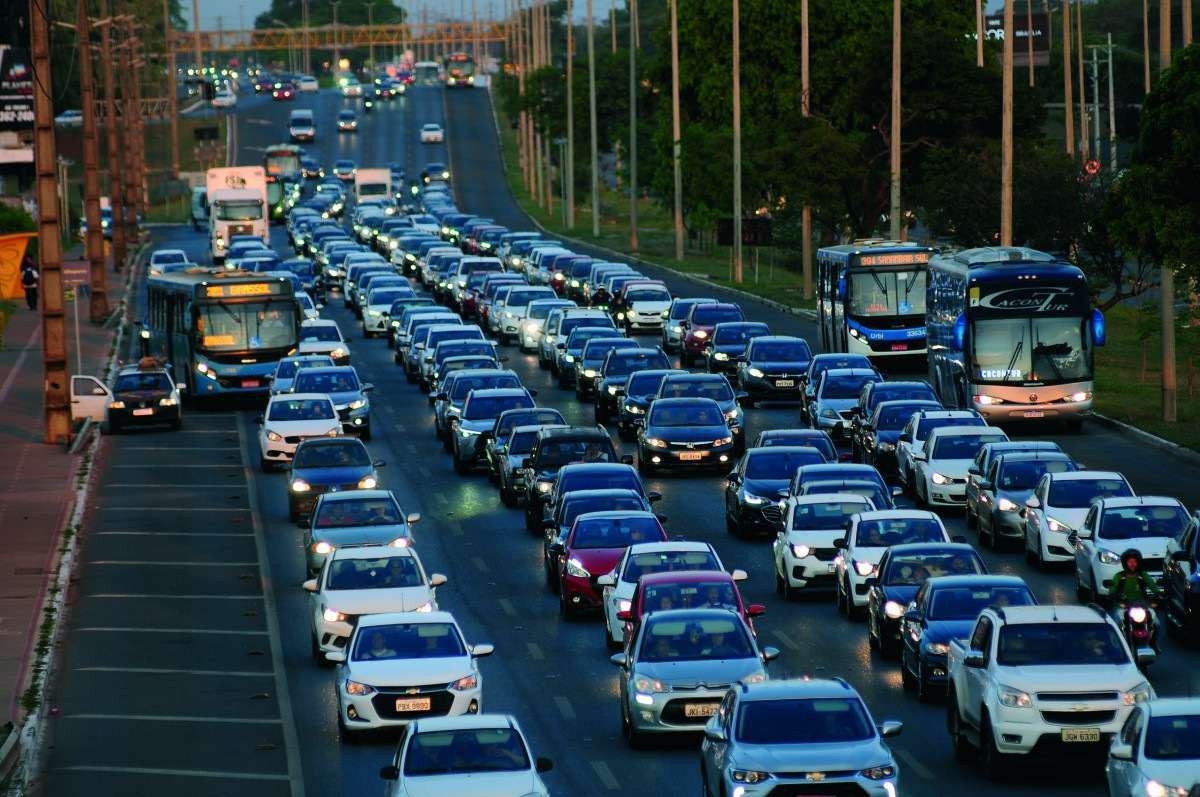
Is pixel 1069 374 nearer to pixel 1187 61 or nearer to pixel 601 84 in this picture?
pixel 1187 61

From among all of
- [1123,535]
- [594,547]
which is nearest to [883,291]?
[594,547]

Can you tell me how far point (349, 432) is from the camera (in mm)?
52812

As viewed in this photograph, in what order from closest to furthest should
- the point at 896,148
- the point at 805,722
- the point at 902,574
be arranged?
the point at 805,722
the point at 902,574
the point at 896,148

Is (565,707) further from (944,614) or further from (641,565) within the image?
(944,614)

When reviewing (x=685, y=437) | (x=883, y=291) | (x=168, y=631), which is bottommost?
(x=168, y=631)

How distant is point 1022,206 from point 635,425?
23153mm

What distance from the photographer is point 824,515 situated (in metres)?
34.5

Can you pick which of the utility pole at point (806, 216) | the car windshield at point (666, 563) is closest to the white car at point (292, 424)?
the car windshield at point (666, 563)

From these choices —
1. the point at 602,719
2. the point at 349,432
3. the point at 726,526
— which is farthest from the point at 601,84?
the point at 602,719

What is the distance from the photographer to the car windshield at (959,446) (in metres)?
41.5

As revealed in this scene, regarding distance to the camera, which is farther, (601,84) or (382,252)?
(601,84)

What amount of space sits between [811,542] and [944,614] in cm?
747

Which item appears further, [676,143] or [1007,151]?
[676,143]

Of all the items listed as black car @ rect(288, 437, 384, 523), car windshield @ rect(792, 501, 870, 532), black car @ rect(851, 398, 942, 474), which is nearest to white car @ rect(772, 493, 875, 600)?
car windshield @ rect(792, 501, 870, 532)
